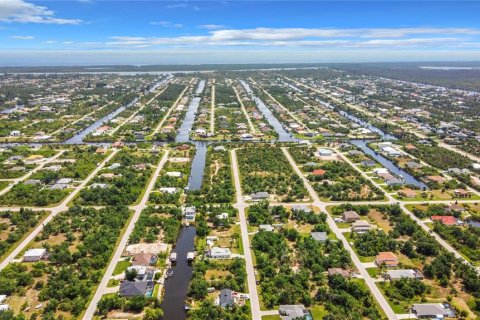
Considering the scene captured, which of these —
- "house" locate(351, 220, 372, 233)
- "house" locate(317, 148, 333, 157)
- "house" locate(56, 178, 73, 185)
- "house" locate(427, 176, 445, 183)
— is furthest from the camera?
"house" locate(317, 148, 333, 157)

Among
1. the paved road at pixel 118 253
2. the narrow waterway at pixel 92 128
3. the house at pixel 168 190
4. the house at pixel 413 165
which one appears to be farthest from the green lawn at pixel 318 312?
the narrow waterway at pixel 92 128

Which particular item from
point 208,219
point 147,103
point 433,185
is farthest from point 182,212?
point 147,103

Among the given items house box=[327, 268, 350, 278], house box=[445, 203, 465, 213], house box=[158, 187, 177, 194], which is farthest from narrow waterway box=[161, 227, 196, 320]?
house box=[445, 203, 465, 213]

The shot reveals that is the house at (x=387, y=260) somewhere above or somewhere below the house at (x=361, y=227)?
below

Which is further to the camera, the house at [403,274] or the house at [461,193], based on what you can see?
the house at [461,193]

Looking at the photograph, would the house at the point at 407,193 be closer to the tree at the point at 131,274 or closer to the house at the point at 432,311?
the house at the point at 432,311

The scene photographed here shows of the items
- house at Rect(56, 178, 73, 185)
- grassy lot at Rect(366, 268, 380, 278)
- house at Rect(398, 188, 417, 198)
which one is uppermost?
house at Rect(56, 178, 73, 185)

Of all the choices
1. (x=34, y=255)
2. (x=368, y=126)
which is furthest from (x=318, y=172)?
(x=368, y=126)

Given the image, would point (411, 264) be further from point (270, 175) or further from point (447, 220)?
point (270, 175)

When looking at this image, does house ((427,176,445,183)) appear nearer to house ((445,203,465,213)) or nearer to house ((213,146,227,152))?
house ((445,203,465,213))
